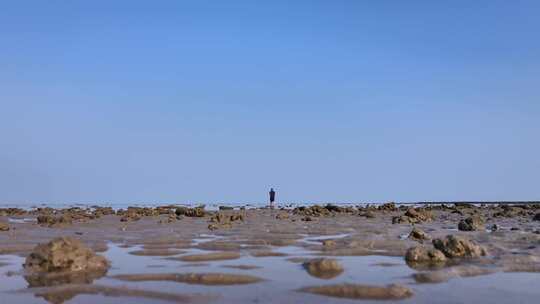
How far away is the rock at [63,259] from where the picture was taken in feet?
17.6

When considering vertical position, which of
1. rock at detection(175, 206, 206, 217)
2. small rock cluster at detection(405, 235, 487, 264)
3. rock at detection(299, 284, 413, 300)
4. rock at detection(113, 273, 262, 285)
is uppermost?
rock at detection(175, 206, 206, 217)

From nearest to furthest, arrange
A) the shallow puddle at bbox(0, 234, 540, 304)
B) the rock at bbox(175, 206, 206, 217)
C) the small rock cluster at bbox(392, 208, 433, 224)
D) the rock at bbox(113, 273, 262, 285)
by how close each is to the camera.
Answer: the shallow puddle at bbox(0, 234, 540, 304) → the rock at bbox(113, 273, 262, 285) → the small rock cluster at bbox(392, 208, 433, 224) → the rock at bbox(175, 206, 206, 217)

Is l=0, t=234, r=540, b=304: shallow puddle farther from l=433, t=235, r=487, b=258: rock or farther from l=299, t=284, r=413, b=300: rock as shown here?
l=433, t=235, r=487, b=258: rock

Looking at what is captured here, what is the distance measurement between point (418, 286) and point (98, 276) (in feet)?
9.46

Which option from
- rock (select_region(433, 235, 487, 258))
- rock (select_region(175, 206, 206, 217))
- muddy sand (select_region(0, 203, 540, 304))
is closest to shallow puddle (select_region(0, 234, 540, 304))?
muddy sand (select_region(0, 203, 540, 304))

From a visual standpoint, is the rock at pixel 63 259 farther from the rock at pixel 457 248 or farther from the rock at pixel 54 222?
the rock at pixel 54 222

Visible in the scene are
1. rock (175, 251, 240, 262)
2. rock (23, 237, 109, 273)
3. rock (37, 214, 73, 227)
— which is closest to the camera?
rock (23, 237, 109, 273)

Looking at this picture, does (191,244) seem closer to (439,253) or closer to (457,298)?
(439,253)

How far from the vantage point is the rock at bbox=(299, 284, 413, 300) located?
4.14 metres

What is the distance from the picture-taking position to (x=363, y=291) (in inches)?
168

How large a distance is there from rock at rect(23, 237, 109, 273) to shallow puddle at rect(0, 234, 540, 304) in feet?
0.58

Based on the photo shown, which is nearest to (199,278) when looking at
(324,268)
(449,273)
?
(324,268)

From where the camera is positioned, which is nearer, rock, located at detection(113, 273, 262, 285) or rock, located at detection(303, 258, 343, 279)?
rock, located at detection(113, 273, 262, 285)

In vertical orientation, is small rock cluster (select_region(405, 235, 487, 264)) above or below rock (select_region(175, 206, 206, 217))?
below
